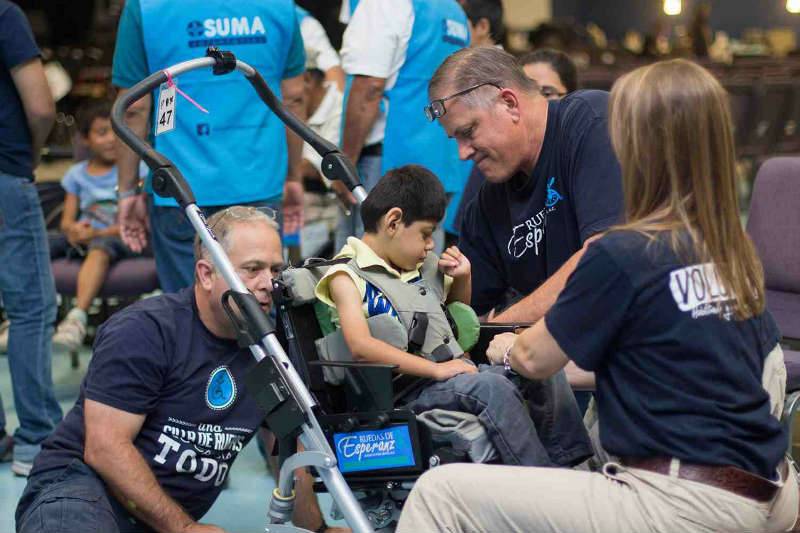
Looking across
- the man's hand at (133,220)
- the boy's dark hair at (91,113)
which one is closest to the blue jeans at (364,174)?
the man's hand at (133,220)

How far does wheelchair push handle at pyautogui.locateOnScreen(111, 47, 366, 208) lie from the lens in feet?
9.19

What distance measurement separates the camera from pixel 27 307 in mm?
4113

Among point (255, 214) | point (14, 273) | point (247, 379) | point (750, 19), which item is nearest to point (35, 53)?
point (14, 273)

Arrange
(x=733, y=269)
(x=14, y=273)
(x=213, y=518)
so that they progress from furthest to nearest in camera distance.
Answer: (x=14, y=273), (x=213, y=518), (x=733, y=269)

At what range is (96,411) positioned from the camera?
2.82 meters

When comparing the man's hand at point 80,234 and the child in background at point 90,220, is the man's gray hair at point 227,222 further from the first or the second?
the man's hand at point 80,234

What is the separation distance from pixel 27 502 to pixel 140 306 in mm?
556

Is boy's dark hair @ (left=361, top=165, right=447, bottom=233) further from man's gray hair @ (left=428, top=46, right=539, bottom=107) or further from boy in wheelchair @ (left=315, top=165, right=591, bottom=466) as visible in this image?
man's gray hair @ (left=428, top=46, right=539, bottom=107)

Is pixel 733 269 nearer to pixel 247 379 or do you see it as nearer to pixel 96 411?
pixel 247 379

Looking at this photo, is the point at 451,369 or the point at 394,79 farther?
the point at 394,79

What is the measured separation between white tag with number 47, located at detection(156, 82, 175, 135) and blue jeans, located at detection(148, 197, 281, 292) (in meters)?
1.04

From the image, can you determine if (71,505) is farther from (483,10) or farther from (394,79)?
(483,10)

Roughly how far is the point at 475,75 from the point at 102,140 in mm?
3141

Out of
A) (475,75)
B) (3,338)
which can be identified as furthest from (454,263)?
(3,338)
